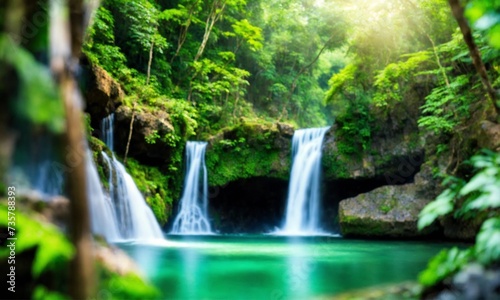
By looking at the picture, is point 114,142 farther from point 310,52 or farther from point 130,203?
point 310,52

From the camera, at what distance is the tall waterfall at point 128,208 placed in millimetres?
11164

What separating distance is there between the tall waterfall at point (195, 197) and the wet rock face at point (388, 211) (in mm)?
6200

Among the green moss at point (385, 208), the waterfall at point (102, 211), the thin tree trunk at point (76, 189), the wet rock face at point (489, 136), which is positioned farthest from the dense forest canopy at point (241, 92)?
the green moss at point (385, 208)

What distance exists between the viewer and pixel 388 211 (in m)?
12.4

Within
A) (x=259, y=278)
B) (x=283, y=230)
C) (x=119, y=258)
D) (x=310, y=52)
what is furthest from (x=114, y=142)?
(x=310, y=52)

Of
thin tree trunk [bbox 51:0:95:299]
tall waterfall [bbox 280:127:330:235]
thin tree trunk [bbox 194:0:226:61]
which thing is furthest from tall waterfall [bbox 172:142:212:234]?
thin tree trunk [bbox 51:0:95:299]

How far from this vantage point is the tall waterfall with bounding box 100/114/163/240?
11.2 m

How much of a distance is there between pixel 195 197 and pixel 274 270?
10.1 meters

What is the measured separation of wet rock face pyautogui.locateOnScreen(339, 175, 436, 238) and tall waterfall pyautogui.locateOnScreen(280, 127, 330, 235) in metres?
2.78

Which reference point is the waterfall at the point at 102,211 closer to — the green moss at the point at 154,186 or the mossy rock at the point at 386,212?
the green moss at the point at 154,186

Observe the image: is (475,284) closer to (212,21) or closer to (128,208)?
(128,208)

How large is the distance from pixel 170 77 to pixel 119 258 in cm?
1663

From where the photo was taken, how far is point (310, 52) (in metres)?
26.4

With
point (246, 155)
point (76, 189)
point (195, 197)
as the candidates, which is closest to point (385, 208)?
point (246, 155)
